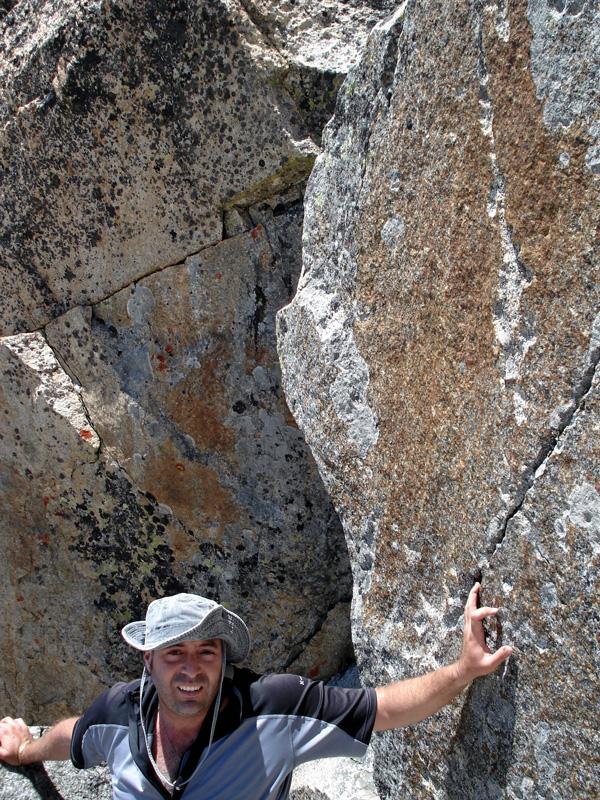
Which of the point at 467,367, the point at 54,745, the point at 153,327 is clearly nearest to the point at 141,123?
the point at 153,327

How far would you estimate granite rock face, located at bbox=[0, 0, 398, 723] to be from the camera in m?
2.94

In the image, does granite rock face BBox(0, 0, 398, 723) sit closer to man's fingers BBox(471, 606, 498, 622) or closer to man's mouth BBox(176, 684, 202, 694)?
man's mouth BBox(176, 684, 202, 694)

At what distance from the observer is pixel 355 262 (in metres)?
2.33

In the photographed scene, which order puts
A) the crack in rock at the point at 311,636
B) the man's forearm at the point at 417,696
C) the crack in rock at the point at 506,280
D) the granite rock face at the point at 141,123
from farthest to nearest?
the crack in rock at the point at 311,636
the granite rock face at the point at 141,123
the man's forearm at the point at 417,696
the crack in rock at the point at 506,280

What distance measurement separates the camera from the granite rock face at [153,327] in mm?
2941

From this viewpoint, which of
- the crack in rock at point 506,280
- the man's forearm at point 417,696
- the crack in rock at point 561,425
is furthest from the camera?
the man's forearm at point 417,696

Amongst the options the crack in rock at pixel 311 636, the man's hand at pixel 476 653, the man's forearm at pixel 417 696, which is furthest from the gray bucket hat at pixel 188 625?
the crack in rock at pixel 311 636

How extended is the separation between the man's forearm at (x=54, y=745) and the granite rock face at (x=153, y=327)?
1014 mm

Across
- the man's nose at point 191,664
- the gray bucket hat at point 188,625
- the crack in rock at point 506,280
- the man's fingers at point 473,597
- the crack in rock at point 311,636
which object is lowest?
the crack in rock at point 311,636

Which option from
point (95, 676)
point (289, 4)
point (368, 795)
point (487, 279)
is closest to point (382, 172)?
point (487, 279)

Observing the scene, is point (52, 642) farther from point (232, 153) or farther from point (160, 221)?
point (232, 153)

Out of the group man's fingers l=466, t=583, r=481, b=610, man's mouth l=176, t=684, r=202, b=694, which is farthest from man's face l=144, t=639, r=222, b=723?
man's fingers l=466, t=583, r=481, b=610

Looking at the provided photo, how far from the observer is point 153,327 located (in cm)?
329

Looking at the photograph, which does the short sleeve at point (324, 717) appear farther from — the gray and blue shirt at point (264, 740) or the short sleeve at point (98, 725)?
the short sleeve at point (98, 725)
